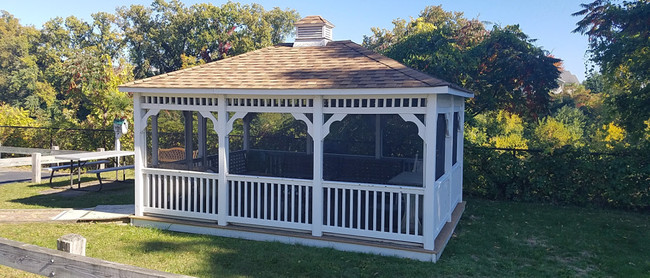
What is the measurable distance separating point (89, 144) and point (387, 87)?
12.9 m

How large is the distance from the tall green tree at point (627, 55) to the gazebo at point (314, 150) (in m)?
4.26

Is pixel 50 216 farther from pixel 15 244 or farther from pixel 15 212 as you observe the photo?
pixel 15 244

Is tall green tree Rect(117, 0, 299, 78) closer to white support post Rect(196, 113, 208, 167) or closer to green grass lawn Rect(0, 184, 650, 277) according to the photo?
white support post Rect(196, 113, 208, 167)

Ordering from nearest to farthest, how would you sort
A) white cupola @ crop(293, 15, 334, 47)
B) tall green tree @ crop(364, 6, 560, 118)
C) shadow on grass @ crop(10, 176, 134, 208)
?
shadow on grass @ crop(10, 176, 134, 208) → white cupola @ crop(293, 15, 334, 47) → tall green tree @ crop(364, 6, 560, 118)

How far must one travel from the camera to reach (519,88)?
1552 cm

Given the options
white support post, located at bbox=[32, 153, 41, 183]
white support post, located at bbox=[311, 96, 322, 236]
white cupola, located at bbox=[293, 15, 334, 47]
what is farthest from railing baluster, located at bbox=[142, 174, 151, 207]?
white support post, located at bbox=[32, 153, 41, 183]

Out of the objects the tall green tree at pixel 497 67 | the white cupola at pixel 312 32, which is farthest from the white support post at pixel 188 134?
the tall green tree at pixel 497 67

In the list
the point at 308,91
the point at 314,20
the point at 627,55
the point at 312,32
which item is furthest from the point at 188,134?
the point at 627,55

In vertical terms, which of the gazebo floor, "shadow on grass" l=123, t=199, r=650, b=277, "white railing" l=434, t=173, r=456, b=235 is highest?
"white railing" l=434, t=173, r=456, b=235

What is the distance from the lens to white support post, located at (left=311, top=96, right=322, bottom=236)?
7168 mm

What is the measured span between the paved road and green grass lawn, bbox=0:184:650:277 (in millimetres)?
6113

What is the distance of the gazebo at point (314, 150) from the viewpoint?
6.76 meters

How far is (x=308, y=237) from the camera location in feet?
23.6

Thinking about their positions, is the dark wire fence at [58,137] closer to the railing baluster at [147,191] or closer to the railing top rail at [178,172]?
the railing baluster at [147,191]
